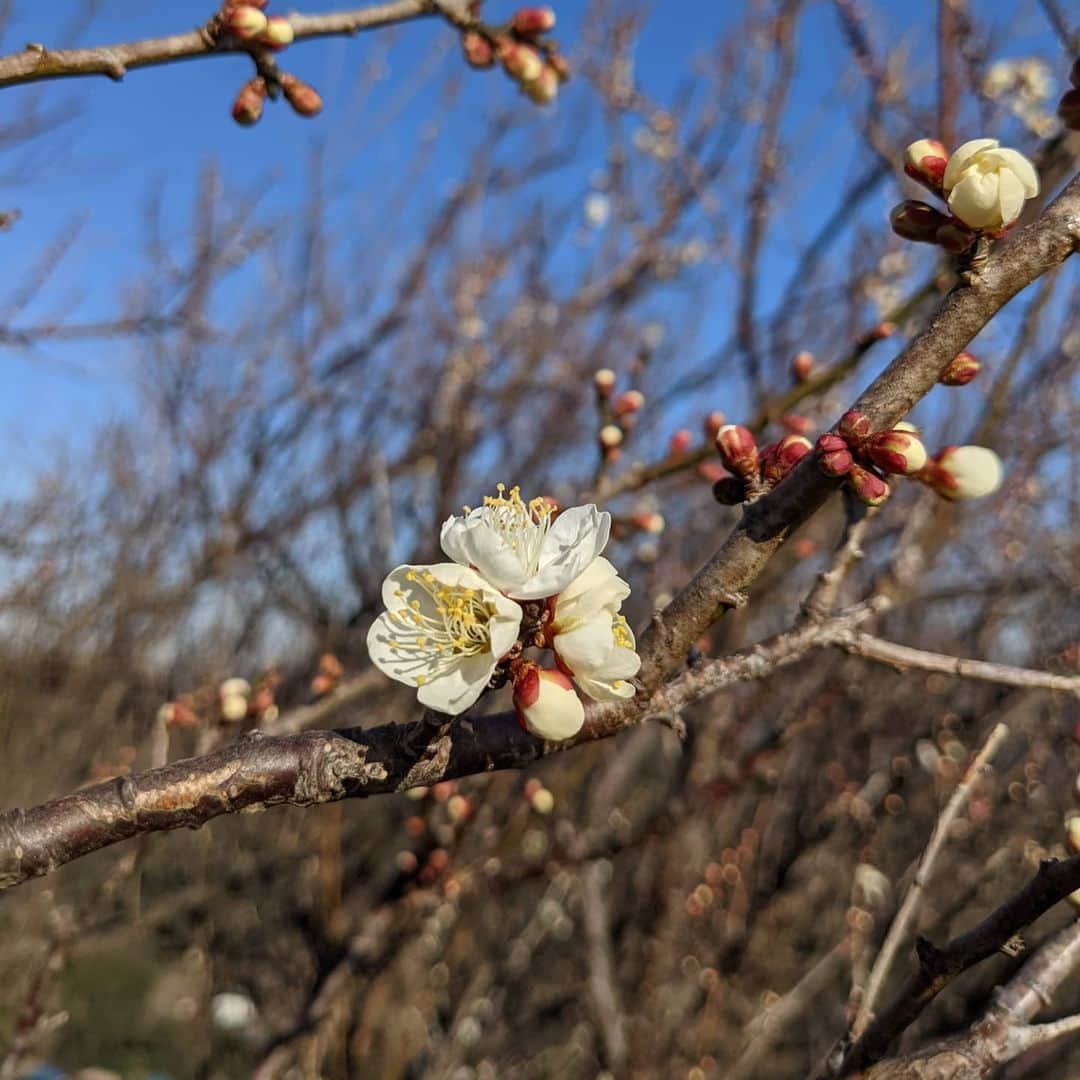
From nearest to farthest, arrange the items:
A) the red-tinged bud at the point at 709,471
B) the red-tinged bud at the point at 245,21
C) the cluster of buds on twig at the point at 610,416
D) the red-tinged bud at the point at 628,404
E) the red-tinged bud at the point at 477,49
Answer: the red-tinged bud at the point at 245,21 → the red-tinged bud at the point at 477,49 → the red-tinged bud at the point at 709,471 → the cluster of buds on twig at the point at 610,416 → the red-tinged bud at the point at 628,404

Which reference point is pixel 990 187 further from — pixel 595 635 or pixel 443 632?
pixel 443 632

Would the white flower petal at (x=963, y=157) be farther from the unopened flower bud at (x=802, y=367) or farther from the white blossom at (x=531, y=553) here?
the unopened flower bud at (x=802, y=367)

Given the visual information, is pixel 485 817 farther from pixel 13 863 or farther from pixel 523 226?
pixel 523 226

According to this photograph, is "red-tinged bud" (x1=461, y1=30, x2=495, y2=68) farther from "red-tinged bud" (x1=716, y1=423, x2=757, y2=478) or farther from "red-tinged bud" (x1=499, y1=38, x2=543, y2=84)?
"red-tinged bud" (x1=716, y1=423, x2=757, y2=478)

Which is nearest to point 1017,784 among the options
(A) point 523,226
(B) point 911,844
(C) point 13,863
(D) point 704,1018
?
(B) point 911,844

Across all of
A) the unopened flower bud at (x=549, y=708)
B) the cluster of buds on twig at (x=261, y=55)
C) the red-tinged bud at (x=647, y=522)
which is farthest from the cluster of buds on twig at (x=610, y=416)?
the unopened flower bud at (x=549, y=708)

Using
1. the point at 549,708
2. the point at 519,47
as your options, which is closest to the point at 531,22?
the point at 519,47
